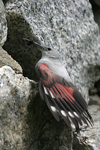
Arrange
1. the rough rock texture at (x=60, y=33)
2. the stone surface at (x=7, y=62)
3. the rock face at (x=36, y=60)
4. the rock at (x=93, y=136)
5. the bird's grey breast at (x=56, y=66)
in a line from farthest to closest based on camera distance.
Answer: the rough rock texture at (x=60, y=33) → the rock at (x=93, y=136) → the bird's grey breast at (x=56, y=66) → the stone surface at (x=7, y=62) → the rock face at (x=36, y=60)

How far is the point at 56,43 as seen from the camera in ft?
8.46

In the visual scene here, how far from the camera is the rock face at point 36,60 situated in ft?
5.59

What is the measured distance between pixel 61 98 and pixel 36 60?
34.6 inches

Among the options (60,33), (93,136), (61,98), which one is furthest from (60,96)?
(60,33)

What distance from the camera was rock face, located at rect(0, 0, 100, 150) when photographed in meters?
1.70

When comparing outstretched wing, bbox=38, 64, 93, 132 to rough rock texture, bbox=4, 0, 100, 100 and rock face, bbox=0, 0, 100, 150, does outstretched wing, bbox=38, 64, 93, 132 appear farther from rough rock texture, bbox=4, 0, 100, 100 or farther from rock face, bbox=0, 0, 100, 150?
rough rock texture, bbox=4, 0, 100, 100

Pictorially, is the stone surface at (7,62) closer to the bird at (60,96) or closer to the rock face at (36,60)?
the rock face at (36,60)

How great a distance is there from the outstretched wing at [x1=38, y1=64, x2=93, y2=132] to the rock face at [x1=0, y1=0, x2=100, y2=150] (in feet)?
0.58

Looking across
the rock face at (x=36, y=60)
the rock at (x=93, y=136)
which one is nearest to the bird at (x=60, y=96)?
the rock face at (x=36, y=60)

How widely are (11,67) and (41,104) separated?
0.48 meters

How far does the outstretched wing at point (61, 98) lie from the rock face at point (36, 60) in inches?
7.0

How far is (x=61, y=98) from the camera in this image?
5.77 feet

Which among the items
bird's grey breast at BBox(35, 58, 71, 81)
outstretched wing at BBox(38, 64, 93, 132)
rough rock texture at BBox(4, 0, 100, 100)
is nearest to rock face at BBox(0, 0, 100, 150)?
rough rock texture at BBox(4, 0, 100, 100)

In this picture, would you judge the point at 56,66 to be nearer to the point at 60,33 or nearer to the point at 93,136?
the point at 60,33
